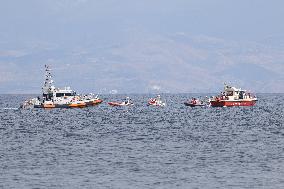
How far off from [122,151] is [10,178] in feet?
78.7

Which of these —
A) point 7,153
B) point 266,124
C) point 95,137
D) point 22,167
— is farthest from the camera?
point 266,124

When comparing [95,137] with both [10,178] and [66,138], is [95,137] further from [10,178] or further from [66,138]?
[10,178]

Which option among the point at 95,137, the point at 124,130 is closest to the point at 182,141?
the point at 95,137

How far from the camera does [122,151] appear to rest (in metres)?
99.2

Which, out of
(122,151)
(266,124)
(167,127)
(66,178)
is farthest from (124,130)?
(66,178)

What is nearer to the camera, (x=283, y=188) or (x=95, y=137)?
(x=283, y=188)

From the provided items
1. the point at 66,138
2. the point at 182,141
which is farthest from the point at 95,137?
the point at 182,141

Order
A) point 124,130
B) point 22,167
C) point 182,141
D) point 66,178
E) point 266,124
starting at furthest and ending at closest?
point 266,124, point 124,130, point 182,141, point 22,167, point 66,178

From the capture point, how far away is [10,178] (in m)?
77.5

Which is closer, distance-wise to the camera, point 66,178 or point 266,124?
point 66,178

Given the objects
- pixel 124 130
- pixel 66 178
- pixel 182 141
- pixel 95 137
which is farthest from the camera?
pixel 124 130

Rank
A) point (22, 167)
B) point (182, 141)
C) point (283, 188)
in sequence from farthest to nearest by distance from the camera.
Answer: point (182, 141), point (22, 167), point (283, 188)

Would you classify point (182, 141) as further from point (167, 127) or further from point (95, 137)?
point (167, 127)

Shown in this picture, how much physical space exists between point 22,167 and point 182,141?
34329 millimetres
